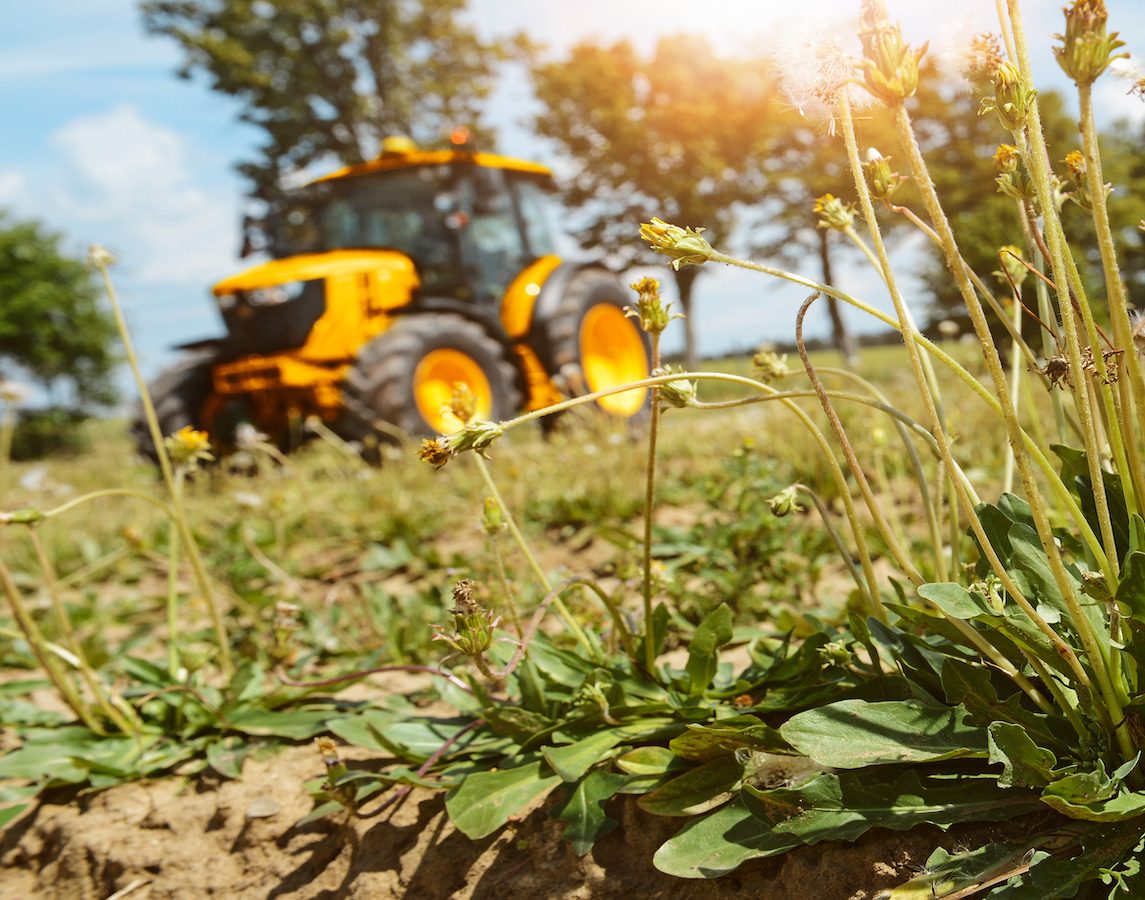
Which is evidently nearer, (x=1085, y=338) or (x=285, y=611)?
(x=1085, y=338)

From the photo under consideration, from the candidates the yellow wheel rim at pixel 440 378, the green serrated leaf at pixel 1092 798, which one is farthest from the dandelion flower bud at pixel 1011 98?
the yellow wheel rim at pixel 440 378

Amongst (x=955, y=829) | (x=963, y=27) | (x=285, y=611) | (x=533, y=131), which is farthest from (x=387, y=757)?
(x=533, y=131)

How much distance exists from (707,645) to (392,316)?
607 cm

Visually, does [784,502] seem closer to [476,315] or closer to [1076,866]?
[1076,866]

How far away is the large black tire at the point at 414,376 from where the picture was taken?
6.27 metres

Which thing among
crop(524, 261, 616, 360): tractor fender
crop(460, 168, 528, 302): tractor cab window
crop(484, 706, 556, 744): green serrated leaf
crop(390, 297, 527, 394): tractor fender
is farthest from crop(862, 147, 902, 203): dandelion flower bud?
crop(460, 168, 528, 302): tractor cab window

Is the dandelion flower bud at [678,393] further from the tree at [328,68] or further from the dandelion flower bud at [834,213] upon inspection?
the tree at [328,68]

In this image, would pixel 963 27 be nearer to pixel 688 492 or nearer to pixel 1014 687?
pixel 1014 687

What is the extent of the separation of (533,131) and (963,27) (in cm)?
2373

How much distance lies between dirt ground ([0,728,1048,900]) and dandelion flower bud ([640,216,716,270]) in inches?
30.7

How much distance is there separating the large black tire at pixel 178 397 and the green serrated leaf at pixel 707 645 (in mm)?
6247

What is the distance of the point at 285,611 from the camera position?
1967 mm

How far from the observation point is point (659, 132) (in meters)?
22.3

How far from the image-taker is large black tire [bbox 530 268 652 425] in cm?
729
